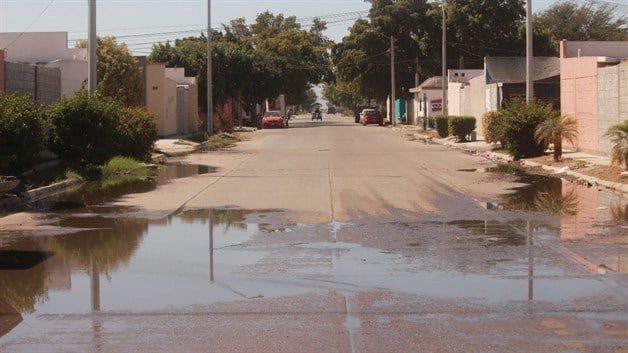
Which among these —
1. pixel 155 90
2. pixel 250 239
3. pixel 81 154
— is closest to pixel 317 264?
pixel 250 239

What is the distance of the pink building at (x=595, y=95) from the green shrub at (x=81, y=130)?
48.2 ft

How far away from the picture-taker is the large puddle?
9.23 metres

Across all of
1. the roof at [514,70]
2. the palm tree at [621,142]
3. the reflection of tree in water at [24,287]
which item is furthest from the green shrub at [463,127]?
the reflection of tree in water at [24,287]

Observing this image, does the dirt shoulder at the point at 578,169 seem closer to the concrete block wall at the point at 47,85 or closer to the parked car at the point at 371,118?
the concrete block wall at the point at 47,85

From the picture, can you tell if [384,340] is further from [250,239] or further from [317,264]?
[250,239]

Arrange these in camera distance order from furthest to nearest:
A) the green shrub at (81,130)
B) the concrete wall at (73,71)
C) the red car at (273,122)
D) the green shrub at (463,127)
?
the red car at (273,122), the green shrub at (463,127), the concrete wall at (73,71), the green shrub at (81,130)

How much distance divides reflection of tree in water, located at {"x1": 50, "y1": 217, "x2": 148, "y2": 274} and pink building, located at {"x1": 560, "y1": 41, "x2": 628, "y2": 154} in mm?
16230

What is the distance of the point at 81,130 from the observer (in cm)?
2395

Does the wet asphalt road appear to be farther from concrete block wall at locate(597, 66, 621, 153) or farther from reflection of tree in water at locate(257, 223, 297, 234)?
concrete block wall at locate(597, 66, 621, 153)

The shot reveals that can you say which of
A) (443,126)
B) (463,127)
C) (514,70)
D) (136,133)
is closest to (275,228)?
(136,133)

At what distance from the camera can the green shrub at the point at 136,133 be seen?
28.2 m

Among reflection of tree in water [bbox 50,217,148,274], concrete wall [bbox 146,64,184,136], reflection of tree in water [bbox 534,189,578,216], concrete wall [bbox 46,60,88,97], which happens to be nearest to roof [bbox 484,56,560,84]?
concrete wall [bbox 146,64,184,136]

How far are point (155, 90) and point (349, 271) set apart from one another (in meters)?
39.4

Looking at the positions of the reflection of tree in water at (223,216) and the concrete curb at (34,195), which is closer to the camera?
the reflection of tree in water at (223,216)
